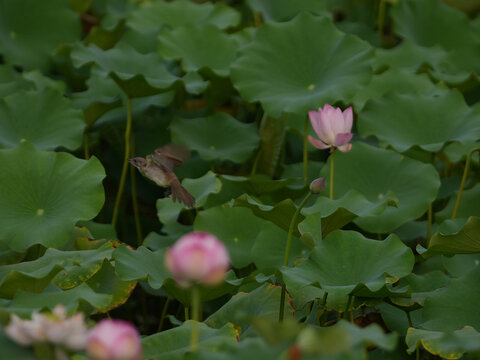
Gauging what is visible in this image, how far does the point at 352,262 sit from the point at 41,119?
96 centimetres

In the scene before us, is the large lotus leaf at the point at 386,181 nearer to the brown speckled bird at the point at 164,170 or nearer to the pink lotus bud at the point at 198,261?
the brown speckled bird at the point at 164,170

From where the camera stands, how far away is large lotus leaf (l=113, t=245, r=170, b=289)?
146cm

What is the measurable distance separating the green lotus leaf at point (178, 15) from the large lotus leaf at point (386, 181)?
0.88 m

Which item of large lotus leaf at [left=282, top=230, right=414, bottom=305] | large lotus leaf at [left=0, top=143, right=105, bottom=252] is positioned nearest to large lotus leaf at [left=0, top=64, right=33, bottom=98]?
large lotus leaf at [left=0, top=143, right=105, bottom=252]

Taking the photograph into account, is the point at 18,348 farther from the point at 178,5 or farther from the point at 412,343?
the point at 178,5

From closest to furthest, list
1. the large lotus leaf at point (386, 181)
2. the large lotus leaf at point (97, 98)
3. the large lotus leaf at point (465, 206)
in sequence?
the large lotus leaf at point (386, 181) → the large lotus leaf at point (465, 206) → the large lotus leaf at point (97, 98)

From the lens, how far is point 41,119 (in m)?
2.04

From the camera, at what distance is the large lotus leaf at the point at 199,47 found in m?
2.32

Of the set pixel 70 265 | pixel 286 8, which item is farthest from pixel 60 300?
pixel 286 8

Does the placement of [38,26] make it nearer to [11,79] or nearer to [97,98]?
[11,79]

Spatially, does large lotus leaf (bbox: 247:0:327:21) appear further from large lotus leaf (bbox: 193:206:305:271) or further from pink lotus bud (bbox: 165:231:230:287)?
pink lotus bud (bbox: 165:231:230:287)

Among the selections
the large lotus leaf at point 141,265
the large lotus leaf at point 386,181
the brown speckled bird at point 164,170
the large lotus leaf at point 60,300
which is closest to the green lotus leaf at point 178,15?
the large lotus leaf at point 386,181

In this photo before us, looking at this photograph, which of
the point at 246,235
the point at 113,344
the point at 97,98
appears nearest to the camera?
the point at 113,344

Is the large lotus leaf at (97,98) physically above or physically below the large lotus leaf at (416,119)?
below
